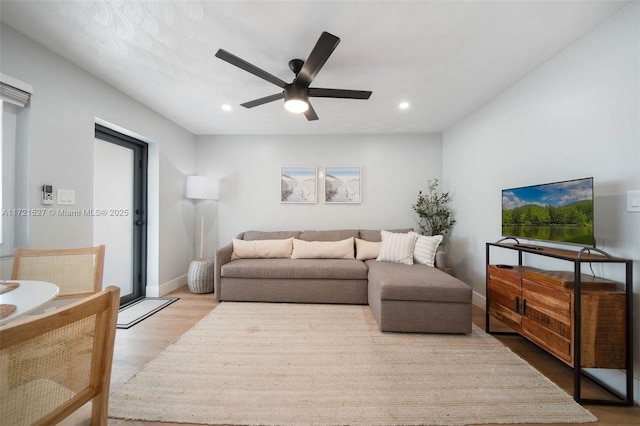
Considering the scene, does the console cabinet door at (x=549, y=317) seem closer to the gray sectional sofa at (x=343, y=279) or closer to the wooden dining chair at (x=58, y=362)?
the gray sectional sofa at (x=343, y=279)

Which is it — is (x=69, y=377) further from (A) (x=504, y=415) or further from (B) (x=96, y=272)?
(A) (x=504, y=415)

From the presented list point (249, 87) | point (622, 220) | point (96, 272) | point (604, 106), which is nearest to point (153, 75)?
point (249, 87)

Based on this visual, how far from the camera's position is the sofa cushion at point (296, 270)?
2.87 m

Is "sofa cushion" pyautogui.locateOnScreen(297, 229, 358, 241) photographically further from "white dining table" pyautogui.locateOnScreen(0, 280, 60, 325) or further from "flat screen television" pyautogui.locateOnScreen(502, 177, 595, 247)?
"white dining table" pyautogui.locateOnScreen(0, 280, 60, 325)

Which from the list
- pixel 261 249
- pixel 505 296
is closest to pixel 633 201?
pixel 505 296

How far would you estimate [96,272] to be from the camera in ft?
5.28


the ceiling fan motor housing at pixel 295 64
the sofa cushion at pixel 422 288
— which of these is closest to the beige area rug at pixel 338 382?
the sofa cushion at pixel 422 288

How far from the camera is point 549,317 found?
5.20 feet

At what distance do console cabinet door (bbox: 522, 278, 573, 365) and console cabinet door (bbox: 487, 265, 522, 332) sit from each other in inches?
2.3

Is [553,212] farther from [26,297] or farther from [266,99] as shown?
[26,297]

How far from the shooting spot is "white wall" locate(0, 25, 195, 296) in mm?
1800

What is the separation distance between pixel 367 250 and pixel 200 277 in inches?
90.7

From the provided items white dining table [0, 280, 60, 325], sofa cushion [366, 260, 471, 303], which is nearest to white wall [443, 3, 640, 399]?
sofa cushion [366, 260, 471, 303]

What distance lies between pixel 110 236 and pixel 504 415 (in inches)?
150
